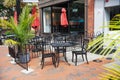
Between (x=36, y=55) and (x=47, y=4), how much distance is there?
674cm

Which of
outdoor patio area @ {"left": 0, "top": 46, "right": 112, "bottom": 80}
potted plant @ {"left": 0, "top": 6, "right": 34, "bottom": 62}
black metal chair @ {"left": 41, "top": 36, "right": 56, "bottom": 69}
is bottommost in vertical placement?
outdoor patio area @ {"left": 0, "top": 46, "right": 112, "bottom": 80}

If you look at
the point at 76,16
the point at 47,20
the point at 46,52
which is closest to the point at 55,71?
the point at 46,52

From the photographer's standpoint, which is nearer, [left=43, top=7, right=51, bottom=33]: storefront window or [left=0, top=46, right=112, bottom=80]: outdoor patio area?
[left=0, top=46, right=112, bottom=80]: outdoor patio area

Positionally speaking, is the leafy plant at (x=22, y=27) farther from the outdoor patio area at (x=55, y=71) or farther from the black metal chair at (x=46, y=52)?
the outdoor patio area at (x=55, y=71)

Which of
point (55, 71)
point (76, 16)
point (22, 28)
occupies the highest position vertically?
point (76, 16)

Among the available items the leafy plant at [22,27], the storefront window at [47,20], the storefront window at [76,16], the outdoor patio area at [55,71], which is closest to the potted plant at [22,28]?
the leafy plant at [22,27]

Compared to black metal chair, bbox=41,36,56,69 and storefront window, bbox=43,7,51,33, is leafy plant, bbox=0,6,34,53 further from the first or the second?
storefront window, bbox=43,7,51,33

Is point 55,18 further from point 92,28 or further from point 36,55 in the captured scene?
point 36,55

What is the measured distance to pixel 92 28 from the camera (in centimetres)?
960

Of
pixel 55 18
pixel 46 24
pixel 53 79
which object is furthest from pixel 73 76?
pixel 46 24

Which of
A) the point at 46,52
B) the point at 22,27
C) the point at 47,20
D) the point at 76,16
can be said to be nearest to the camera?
the point at 22,27

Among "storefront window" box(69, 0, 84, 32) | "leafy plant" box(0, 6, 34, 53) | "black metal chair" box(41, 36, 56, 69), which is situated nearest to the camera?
"black metal chair" box(41, 36, 56, 69)

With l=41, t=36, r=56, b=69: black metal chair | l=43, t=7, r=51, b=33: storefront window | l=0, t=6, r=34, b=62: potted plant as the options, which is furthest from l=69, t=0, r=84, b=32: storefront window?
l=0, t=6, r=34, b=62: potted plant

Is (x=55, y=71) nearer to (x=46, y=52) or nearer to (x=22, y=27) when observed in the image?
(x=22, y=27)
